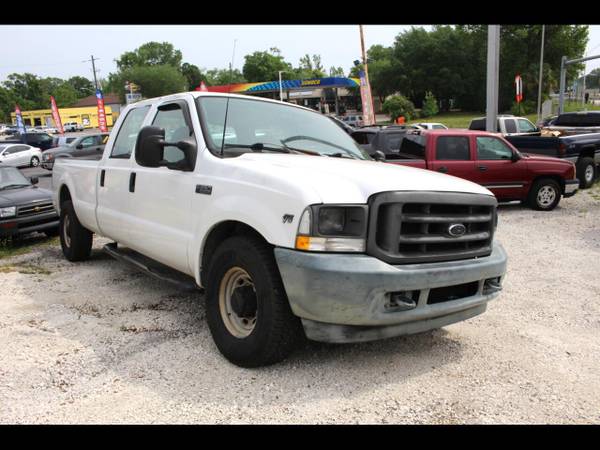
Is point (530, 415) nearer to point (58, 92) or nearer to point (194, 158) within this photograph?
point (194, 158)

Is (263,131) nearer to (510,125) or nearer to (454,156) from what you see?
(454,156)

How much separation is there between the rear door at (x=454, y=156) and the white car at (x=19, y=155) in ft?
85.1

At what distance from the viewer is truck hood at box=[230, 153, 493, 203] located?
322 cm

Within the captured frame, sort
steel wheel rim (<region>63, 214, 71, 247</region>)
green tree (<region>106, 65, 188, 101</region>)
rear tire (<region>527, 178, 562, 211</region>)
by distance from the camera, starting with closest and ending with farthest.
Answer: steel wheel rim (<region>63, 214, 71, 247</region>)
rear tire (<region>527, 178, 562, 211</region>)
green tree (<region>106, 65, 188, 101</region>)

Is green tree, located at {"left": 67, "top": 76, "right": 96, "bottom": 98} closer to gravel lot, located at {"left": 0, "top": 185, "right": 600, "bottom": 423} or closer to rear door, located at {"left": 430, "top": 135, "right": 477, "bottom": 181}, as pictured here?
rear door, located at {"left": 430, "top": 135, "right": 477, "bottom": 181}

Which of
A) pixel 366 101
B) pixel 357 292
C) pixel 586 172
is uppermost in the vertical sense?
pixel 366 101

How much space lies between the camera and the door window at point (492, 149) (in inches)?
425

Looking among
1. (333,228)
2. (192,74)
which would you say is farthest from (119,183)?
(192,74)

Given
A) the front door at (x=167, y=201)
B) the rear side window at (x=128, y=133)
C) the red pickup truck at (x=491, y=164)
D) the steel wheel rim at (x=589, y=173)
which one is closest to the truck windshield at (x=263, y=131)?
the front door at (x=167, y=201)

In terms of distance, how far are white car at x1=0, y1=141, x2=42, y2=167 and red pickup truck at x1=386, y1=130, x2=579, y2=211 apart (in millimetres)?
25683

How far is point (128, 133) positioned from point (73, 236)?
6.71 feet

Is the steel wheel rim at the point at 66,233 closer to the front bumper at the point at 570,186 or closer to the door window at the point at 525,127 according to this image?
the front bumper at the point at 570,186

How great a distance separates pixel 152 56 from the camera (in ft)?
434

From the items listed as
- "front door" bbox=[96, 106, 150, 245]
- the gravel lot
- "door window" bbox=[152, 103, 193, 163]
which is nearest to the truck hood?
"door window" bbox=[152, 103, 193, 163]
